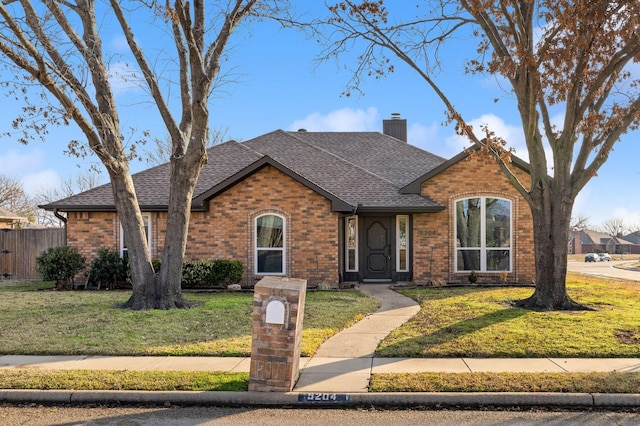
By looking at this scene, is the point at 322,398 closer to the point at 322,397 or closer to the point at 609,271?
the point at 322,397

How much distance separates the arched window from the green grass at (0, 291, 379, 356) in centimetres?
279

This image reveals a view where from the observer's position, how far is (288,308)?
19.5 ft

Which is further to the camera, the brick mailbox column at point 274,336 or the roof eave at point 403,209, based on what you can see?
the roof eave at point 403,209

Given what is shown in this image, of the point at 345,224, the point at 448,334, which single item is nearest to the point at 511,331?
the point at 448,334

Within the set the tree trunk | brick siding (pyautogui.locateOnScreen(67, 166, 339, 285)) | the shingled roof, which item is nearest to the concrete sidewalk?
the tree trunk

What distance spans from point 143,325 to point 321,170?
1038 centimetres

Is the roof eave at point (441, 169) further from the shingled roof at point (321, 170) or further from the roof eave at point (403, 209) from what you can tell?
the roof eave at point (403, 209)

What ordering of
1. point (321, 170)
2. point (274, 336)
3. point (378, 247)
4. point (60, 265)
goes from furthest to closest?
point (321, 170) < point (378, 247) < point (60, 265) < point (274, 336)

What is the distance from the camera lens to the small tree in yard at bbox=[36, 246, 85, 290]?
15125 millimetres

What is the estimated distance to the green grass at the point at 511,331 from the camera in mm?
7629

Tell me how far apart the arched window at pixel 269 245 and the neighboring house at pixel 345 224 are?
3 centimetres

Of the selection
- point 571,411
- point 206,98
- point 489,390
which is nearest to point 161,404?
point 489,390

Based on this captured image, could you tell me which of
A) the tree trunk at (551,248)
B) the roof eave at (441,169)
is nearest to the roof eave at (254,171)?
the roof eave at (441,169)

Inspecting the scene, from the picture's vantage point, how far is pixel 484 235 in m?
16.2
